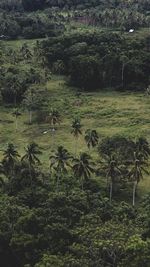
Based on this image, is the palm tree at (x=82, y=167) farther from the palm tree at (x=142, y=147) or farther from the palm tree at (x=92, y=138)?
the palm tree at (x=92, y=138)

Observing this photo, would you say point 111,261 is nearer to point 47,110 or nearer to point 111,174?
point 111,174

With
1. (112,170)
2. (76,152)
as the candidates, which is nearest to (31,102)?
(76,152)

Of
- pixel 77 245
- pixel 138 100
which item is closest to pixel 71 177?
pixel 77 245

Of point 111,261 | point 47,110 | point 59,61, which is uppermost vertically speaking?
point 59,61

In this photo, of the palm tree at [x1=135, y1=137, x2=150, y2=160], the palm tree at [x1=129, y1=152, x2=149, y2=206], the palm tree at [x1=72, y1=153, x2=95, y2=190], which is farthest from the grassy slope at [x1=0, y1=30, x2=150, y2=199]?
the palm tree at [x1=129, y1=152, x2=149, y2=206]

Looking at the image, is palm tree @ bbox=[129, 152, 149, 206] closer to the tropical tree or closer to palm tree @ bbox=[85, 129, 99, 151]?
palm tree @ bbox=[85, 129, 99, 151]

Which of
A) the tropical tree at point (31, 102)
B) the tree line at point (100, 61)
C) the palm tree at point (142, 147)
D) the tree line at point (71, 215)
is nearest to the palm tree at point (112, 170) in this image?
the tree line at point (71, 215)

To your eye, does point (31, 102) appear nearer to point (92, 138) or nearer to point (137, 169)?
point (92, 138)
